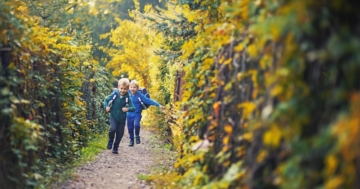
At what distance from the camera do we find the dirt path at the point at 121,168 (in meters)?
7.48

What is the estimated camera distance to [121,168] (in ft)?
30.1

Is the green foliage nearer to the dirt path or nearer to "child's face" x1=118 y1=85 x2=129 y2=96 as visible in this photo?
the dirt path

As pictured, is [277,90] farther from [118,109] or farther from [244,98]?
[118,109]

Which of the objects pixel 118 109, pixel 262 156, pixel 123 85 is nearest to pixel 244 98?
pixel 262 156

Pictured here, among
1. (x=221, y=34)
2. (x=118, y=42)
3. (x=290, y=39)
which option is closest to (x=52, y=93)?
(x=221, y=34)

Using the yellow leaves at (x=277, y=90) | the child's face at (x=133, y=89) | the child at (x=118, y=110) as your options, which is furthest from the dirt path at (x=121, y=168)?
the yellow leaves at (x=277, y=90)

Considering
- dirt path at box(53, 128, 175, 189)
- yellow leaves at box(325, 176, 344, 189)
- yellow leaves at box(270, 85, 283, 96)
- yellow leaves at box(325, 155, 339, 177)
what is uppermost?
dirt path at box(53, 128, 175, 189)

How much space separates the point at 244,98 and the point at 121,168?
5174mm

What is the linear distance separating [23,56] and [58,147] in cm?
269

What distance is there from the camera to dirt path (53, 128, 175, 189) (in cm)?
748

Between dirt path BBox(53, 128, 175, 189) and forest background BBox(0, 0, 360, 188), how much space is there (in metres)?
0.38

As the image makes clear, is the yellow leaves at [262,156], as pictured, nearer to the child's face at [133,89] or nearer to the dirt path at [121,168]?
the dirt path at [121,168]

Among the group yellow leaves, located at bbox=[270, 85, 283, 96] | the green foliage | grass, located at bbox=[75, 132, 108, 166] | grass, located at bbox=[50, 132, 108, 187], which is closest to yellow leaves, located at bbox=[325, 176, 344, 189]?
yellow leaves, located at bbox=[270, 85, 283, 96]

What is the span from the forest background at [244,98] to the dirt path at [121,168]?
1.23 ft
